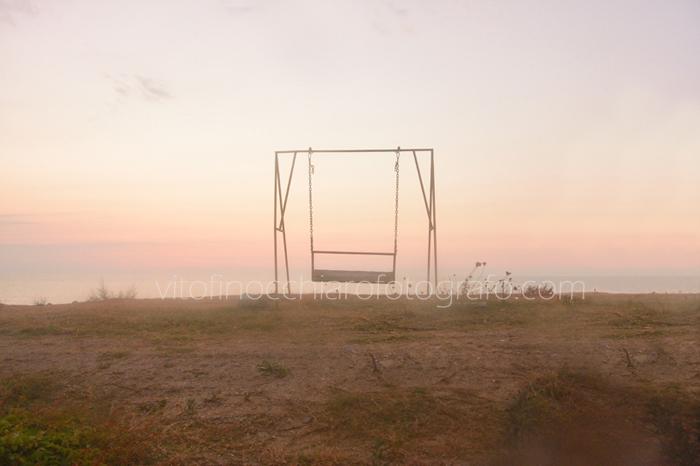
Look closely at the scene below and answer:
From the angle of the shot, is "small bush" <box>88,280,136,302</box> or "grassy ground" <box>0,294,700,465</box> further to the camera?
"small bush" <box>88,280,136,302</box>

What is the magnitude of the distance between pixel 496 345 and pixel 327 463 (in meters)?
4.01

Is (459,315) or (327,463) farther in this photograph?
(459,315)

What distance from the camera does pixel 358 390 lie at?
8391 mm

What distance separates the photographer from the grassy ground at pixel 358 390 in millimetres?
7094

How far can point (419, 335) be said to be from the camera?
10680mm

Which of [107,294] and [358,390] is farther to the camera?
[107,294]

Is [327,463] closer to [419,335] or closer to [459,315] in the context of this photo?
[419,335]

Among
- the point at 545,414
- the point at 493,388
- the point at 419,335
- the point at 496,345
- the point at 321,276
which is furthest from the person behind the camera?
the point at 321,276

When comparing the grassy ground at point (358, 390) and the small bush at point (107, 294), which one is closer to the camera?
the grassy ground at point (358, 390)

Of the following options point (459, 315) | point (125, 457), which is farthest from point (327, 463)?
point (459, 315)

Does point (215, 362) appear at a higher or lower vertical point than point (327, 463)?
higher

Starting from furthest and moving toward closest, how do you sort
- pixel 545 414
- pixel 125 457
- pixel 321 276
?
pixel 321 276, pixel 545 414, pixel 125 457

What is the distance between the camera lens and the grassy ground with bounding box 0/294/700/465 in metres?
7.09

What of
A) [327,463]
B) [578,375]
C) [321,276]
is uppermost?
[321,276]
